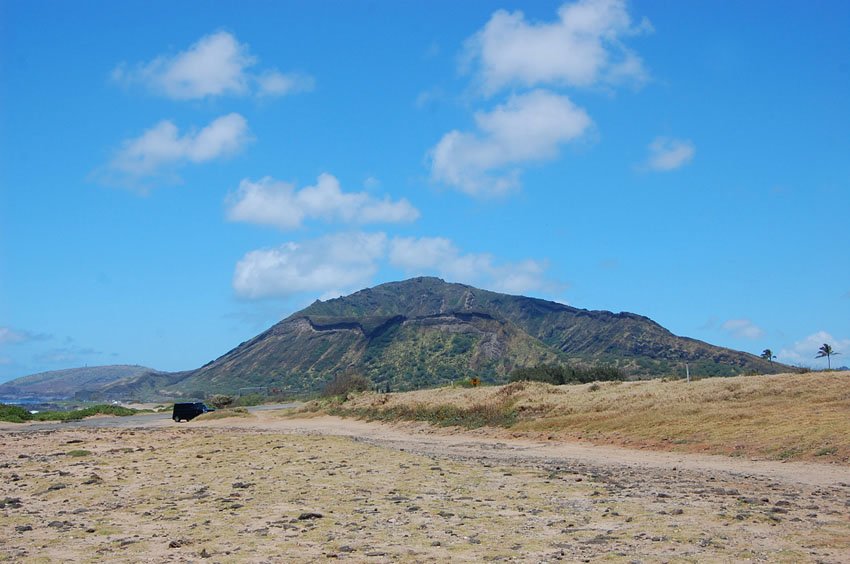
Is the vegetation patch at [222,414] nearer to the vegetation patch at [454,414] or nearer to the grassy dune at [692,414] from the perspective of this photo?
the vegetation patch at [454,414]

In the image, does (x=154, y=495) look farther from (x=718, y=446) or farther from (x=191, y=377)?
(x=191, y=377)

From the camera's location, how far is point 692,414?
2884cm

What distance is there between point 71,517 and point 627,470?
1200 cm

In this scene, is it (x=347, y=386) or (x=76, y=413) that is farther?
(x=347, y=386)

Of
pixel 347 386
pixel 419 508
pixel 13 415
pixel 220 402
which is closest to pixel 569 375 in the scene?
pixel 347 386

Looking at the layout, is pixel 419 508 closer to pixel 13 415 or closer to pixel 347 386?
pixel 13 415

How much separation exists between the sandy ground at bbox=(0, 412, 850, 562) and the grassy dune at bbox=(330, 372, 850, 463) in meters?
1.88

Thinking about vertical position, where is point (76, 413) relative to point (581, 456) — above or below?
above

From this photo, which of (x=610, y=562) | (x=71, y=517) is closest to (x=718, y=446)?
(x=610, y=562)

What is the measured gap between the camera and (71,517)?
44.4 feet

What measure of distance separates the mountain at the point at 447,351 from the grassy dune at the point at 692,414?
5432cm

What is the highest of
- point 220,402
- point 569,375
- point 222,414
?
point 569,375

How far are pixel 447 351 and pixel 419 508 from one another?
104295 mm

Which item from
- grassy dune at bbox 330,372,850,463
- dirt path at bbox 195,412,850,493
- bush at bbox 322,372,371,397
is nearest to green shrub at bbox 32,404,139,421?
bush at bbox 322,372,371,397
